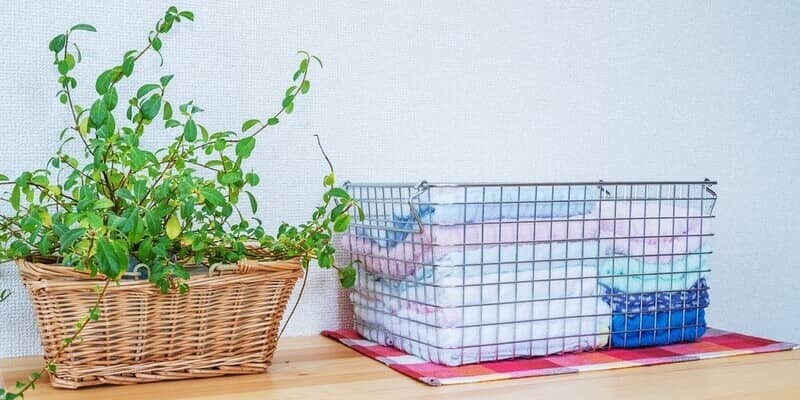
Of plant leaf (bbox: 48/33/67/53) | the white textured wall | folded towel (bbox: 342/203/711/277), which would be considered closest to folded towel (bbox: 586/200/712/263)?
folded towel (bbox: 342/203/711/277)

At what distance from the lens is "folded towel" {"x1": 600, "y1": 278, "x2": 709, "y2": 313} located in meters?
1.16

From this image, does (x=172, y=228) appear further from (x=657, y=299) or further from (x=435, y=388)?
(x=657, y=299)

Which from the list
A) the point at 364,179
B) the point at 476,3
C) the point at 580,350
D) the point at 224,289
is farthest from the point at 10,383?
the point at 476,3

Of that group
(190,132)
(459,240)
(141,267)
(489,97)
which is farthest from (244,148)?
(489,97)

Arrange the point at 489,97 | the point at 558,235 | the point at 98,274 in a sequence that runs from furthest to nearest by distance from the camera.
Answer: the point at 489,97, the point at 558,235, the point at 98,274

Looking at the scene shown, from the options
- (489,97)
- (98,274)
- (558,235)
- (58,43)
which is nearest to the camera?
(98,274)

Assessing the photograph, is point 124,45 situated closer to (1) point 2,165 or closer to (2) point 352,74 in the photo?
(1) point 2,165

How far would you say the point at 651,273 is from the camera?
1.18 meters

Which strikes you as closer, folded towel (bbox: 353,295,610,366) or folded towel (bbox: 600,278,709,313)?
folded towel (bbox: 353,295,610,366)

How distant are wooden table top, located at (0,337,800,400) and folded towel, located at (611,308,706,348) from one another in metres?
0.08

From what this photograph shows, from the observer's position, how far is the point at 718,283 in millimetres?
1683

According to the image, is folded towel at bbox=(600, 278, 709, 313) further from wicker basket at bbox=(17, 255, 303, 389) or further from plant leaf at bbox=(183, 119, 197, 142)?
plant leaf at bbox=(183, 119, 197, 142)

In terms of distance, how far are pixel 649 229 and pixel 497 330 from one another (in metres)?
0.29

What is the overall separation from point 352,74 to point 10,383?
Answer: 66cm
